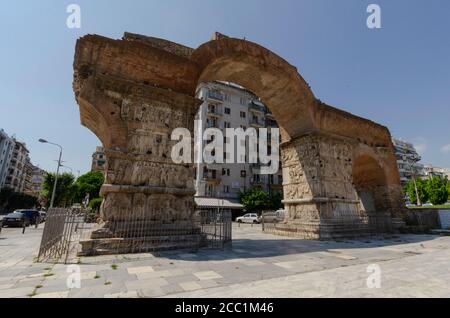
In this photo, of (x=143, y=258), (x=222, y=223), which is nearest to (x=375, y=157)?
(x=222, y=223)

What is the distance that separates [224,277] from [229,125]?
33087 mm

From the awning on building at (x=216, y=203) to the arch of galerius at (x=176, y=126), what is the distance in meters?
16.7

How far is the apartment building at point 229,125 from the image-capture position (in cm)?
3169

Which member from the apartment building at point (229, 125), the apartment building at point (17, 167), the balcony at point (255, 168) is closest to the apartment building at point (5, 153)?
the apartment building at point (17, 167)

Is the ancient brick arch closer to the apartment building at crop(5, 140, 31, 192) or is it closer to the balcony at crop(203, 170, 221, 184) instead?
the balcony at crop(203, 170, 221, 184)

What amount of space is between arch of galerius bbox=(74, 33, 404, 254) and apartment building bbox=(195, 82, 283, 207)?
19.9 meters

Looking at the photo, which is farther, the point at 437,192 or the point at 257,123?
the point at 257,123

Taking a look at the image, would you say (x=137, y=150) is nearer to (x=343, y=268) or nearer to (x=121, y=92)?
(x=121, y=92)

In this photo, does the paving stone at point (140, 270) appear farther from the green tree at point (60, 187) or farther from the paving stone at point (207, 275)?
the green tree at point (60, 187)

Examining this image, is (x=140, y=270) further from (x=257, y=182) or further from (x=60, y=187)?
(x=60, y=187)

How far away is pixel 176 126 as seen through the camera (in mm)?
7812

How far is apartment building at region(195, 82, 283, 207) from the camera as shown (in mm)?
31688

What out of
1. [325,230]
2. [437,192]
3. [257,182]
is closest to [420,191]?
[437,192]
